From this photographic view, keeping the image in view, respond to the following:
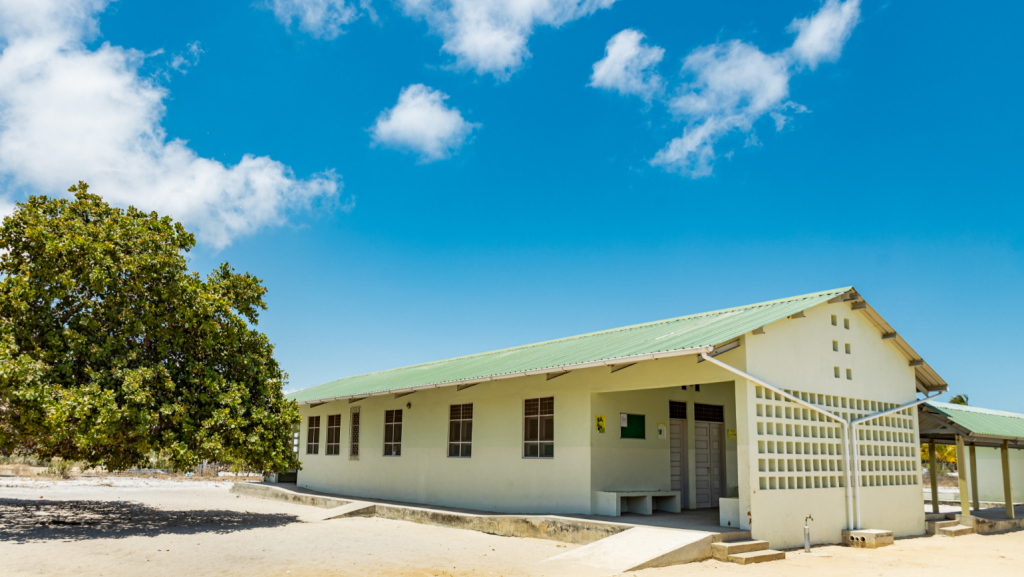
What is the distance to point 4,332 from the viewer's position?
38.1 feet

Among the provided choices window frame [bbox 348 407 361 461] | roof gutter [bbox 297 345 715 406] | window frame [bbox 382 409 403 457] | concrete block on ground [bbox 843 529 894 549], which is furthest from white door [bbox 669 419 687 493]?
window frame [bbox 348 407 361 461]

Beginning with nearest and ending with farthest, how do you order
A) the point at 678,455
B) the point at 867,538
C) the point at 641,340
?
the point at 867,538 < the point at 641,340 < the point at 678,455

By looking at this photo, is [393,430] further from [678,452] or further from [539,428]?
[678,452]

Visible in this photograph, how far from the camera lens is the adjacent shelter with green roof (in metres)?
11.1

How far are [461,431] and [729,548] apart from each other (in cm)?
740

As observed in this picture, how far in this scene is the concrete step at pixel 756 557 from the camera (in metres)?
9.59

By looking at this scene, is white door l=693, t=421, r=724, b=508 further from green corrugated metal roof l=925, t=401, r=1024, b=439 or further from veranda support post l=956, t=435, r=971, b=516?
veranda support post l=956, t=435, r=971, b=516

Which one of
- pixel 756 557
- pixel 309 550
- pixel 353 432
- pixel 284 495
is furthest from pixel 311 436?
pixel 756 557

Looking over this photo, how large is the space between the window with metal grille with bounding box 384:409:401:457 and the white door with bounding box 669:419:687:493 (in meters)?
6.85

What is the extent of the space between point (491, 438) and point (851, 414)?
6.86 meters

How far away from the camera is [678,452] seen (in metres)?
14.8

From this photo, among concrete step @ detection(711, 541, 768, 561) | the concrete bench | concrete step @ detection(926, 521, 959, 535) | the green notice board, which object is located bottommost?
concrete step @ detection(926, 521, 959, 535)

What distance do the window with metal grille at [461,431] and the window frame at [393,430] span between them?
7.39 ft

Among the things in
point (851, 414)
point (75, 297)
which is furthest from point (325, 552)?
point (851, 414)
